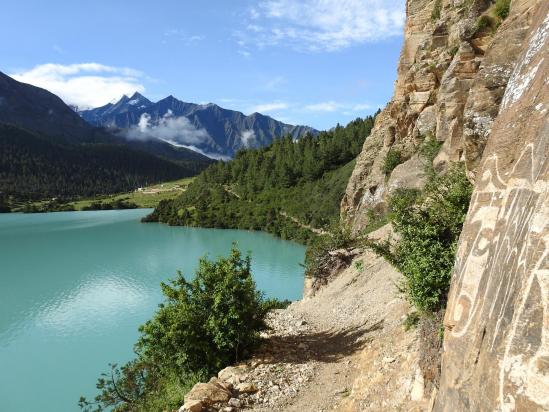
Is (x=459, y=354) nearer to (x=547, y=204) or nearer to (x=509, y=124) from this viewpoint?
(x=547, y=204)

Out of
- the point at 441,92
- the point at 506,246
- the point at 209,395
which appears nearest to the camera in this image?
the point at 506,246

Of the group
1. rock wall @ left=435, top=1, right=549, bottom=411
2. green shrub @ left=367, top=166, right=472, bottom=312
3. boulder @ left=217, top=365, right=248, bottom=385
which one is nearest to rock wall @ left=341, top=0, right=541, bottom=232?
green shrub @ left=367, top=166, right=472, bottom=312

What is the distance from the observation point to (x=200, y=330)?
52.5 ft

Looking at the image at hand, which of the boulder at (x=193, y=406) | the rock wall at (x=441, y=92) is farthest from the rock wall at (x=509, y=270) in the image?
the boulder at (x=193, y=406)

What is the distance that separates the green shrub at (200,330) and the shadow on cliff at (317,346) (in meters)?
1.22

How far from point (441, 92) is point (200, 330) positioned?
67.4ft

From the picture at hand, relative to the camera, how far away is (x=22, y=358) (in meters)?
30.8

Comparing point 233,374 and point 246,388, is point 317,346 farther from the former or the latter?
point 246,388

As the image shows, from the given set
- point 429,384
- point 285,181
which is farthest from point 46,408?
point 285,181

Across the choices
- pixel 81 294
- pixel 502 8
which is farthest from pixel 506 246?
pixel 81 294

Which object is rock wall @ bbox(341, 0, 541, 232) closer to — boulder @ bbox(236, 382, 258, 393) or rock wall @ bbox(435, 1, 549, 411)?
rock wall @ bbox(435, 1, 549, 411)

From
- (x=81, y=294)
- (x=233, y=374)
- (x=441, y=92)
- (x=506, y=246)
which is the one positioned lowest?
(x=81, y=294)

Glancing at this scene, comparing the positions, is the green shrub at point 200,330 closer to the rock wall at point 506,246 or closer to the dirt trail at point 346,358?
the dirt trail at point 346,358

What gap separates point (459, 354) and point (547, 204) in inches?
111
